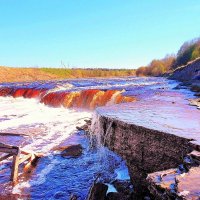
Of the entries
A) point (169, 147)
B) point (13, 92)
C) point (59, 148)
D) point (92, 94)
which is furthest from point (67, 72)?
point (169, 147)

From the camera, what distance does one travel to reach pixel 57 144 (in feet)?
54.1

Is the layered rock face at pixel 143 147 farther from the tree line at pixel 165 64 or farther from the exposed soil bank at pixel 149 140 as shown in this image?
the tree line at pixel 165 64

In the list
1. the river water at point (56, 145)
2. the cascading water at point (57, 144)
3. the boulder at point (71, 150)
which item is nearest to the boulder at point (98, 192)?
the river water at point (56, 145)

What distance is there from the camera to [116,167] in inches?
470

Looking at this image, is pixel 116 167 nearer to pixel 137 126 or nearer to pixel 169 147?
pixel 137 126

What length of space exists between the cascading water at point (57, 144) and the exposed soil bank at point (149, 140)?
1.39 m

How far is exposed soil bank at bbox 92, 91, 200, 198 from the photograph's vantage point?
788 centimetres

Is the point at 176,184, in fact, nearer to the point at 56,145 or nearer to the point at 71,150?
the point at 71,150

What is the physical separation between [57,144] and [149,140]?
8465 millimetres

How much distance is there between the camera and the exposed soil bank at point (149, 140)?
25.9 ft

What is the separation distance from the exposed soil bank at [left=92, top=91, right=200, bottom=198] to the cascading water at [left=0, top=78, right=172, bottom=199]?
1386 mm

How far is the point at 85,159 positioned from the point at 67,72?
A: 104425mm

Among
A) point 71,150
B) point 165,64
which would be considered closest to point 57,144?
point 71,150

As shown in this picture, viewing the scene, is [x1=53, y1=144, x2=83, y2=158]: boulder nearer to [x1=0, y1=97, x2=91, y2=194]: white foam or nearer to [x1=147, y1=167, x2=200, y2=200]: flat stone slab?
[x1=0, y1=97, x2=91, y2=194]: white foam
